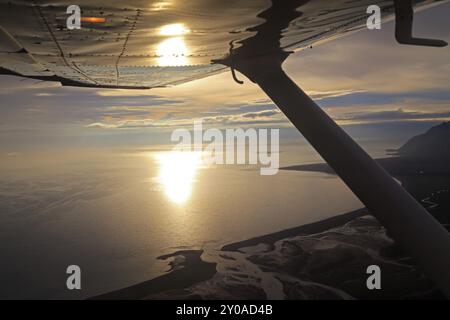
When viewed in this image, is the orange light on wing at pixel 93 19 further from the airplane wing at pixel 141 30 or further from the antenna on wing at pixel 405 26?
the antenna on wing at pixel 405 26

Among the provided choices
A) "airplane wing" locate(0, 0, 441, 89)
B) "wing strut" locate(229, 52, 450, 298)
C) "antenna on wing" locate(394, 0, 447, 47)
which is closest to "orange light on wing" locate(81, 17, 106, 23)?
"airplane wing" locate(0, 0, 441, 89)

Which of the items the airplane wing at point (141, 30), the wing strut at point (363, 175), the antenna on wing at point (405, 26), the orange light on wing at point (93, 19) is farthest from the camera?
the wing strut at point (363, 175)

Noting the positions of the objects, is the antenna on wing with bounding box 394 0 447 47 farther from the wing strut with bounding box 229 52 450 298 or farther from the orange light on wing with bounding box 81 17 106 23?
the orange light on wing with bounding box 81 17 106 23

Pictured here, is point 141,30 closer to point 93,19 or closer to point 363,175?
point 93,19

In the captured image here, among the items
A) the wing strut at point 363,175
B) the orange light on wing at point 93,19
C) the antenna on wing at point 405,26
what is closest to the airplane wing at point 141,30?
the orange light on wing at point 93,19

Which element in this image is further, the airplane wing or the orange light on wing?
the orange light on wing

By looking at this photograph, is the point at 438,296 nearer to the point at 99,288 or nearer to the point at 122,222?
the point at 99,288
